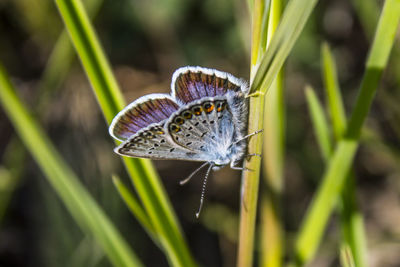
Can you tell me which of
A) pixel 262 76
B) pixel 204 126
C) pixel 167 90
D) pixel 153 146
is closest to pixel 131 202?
pixel 153 146

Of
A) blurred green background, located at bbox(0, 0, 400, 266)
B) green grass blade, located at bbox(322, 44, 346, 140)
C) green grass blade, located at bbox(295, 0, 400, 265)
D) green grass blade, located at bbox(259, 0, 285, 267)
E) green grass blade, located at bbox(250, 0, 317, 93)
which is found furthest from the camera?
blurred green background, located at bbox(0, 0, 400, 266)

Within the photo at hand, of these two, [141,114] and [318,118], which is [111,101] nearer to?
[141,114]

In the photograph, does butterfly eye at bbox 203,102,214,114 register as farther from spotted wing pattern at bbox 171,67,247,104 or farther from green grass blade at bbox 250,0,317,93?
green grass blade at bbox 250,0,317,93

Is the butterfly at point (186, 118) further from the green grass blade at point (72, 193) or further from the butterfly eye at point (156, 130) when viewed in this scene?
the green grass blade at point (72, 193)

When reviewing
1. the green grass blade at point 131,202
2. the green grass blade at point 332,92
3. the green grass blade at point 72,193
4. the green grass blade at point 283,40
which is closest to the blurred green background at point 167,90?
the green grass blade at point 72,193

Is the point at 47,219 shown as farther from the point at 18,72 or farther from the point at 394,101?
the point at 394,101

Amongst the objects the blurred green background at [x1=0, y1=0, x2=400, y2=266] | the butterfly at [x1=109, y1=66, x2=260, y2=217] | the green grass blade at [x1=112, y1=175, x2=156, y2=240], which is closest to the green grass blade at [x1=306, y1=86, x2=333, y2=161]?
the butterfly at [x1=109, y1=66, x2=260, y2=217]
